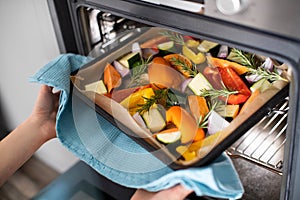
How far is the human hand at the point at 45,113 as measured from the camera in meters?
0.98

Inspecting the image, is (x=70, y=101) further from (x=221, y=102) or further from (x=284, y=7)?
(x=284, y=7)

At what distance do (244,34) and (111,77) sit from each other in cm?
33

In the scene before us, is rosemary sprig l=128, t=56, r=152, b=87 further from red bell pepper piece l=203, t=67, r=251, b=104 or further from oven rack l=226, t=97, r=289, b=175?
oven rack l=226, t=97, r=289, b=175

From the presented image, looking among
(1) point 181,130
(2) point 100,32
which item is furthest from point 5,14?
(1) point 181,130

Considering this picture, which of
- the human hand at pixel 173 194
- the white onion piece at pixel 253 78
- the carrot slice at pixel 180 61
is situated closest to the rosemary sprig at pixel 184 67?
the carrot slice at pixel 180 61

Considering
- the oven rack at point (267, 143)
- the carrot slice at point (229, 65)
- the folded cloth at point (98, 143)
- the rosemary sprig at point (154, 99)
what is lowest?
the oven rack at point (267, 143)

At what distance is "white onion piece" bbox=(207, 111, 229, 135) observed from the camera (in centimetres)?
82

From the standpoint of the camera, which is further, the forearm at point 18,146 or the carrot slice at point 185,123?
the forearm at point 18,146

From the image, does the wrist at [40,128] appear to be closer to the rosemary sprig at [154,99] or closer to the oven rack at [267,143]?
the rosemary sprig at [154,99]

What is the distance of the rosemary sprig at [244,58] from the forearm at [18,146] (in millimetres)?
427

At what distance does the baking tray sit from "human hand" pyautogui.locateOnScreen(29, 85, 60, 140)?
84 millimetres

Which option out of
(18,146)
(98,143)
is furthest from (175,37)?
(18,146)

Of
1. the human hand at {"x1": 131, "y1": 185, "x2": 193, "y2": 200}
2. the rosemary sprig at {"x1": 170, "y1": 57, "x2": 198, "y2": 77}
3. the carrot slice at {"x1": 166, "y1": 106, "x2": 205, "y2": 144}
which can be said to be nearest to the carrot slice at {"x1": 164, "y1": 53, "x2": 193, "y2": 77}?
the rosemary sprig at {"x1": 170, "y1": 57, "x2": 198, "y2": 77}

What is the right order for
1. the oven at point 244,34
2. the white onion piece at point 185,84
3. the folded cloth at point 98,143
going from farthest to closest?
the white onion piece at point 185,84 → the folded cloth at point 98,143 → the oven at point 244,34
